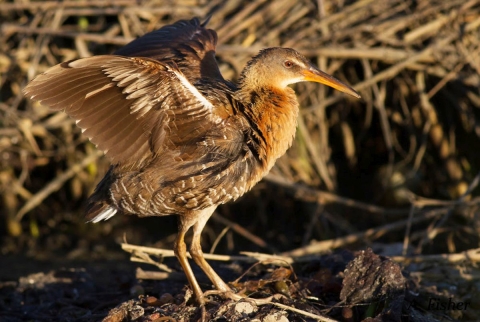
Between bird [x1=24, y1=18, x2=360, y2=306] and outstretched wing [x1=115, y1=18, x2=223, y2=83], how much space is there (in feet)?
0.73


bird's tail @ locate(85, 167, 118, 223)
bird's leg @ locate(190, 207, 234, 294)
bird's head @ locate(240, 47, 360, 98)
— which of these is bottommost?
bird's leg @ locate(190, 207, 234, 294)

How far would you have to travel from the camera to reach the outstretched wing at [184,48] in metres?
5.19

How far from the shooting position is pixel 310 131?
7.73 meters

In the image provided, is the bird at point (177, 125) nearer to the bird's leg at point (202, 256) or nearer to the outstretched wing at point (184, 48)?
the bird's leg at point (202, 256)

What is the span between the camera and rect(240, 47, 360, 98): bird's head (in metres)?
4.70

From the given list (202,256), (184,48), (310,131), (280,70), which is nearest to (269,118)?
(280,70)

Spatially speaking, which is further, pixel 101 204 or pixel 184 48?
pixel 184 48

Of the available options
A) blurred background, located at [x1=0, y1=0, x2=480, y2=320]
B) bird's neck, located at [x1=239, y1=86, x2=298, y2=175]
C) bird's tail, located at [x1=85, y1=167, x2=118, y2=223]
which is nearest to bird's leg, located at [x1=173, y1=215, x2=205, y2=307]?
bird's tail, located at [x1=85, y1=167, x2=118, y2=223]

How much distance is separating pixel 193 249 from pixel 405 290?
134 centimetres

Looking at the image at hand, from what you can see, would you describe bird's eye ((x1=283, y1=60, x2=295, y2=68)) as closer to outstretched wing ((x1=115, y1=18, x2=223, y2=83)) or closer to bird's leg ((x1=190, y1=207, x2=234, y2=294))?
outstretched wing ((x1=115, y1=18, x2=223, y2=83))

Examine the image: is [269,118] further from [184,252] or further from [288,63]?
[184,252]

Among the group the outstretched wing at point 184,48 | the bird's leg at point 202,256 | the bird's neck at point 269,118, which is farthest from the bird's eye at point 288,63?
the bird's leg at point 202,256

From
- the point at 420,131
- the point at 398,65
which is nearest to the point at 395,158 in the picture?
the point at 420,131

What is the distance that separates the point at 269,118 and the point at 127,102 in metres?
0.88
